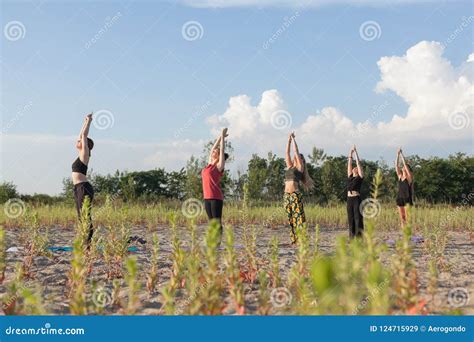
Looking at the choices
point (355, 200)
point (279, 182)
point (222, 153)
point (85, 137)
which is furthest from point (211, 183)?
point (279, 182)

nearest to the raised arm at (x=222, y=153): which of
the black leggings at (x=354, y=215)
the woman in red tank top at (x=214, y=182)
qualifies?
the woman in red tank top at (x=214, y=182)

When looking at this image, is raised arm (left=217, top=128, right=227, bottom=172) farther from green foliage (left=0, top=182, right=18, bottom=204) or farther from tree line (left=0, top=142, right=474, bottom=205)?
green foliage (left=0, top=182, right=18, bottom=204)

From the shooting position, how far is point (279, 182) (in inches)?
912

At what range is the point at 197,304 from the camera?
321 centimetres

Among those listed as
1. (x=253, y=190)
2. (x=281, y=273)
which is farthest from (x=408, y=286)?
(x=253, y=190)

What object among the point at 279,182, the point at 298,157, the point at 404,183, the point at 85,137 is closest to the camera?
the point at 85,137

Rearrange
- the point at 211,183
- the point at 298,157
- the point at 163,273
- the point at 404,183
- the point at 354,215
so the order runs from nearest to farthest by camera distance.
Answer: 1. the point at 163,273
2. the point at 211,183
3. the point at 298,157
4. the point at 354,215
5. the point at 404,183

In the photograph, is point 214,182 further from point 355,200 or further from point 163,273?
point 355,200

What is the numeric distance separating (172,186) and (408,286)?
2266 centimetres

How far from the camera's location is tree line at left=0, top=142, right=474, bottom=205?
2102 cm

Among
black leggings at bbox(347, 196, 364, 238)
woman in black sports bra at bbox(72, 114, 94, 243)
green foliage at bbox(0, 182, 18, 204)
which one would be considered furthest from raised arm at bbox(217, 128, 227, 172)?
green foliage at bbox(0, 182, 18, 204)

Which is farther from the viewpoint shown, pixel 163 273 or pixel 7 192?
pixel 7 192

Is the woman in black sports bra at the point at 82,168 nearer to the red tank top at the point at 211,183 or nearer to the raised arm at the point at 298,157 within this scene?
the red tank top at the point at 211,183

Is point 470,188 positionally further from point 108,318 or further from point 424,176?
point 108,318
